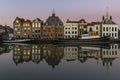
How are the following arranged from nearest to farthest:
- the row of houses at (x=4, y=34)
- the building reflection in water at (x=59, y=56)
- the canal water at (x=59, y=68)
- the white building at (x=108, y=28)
A: the canal water at (x=59, y=68) < the building reflection in water at (x=59, y=56) < the white building at (x=108, y=28) < the row of houses at (x=4, y=34)

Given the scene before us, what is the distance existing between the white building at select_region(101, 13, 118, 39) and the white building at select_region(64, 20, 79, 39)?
32.6 ft

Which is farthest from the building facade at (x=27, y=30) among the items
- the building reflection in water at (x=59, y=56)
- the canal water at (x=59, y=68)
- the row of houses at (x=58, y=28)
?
the canal water at (x=59, y=68)

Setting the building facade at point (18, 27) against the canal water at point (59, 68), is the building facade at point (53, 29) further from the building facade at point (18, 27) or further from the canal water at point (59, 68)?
the canal water at point (59, 68)

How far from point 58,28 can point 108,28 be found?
1749 centimetres

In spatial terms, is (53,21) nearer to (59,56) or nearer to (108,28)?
(108,28)

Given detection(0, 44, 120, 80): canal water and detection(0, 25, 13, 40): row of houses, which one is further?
detection(0, 25, 13, 40): row of houses

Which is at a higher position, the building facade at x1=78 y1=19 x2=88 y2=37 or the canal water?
the building facade at x1=78 y1=19 x2=88 y2=37

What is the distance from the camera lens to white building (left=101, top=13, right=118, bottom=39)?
83.6 meters

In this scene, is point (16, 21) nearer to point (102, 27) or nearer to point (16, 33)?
point (16, 33)

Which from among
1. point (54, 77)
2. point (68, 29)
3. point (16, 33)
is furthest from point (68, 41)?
point (54, 77)

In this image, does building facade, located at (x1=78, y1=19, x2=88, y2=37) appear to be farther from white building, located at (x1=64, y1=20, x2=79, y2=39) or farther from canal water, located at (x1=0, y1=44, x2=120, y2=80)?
canal water, located at (x1=0, y1=44, x2=120, y2=80)

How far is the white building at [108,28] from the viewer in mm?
83625

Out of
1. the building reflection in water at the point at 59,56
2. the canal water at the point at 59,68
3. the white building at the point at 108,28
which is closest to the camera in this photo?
the canal water at the point at 59,68

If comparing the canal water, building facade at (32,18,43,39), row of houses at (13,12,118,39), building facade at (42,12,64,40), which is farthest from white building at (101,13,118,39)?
the canal water
